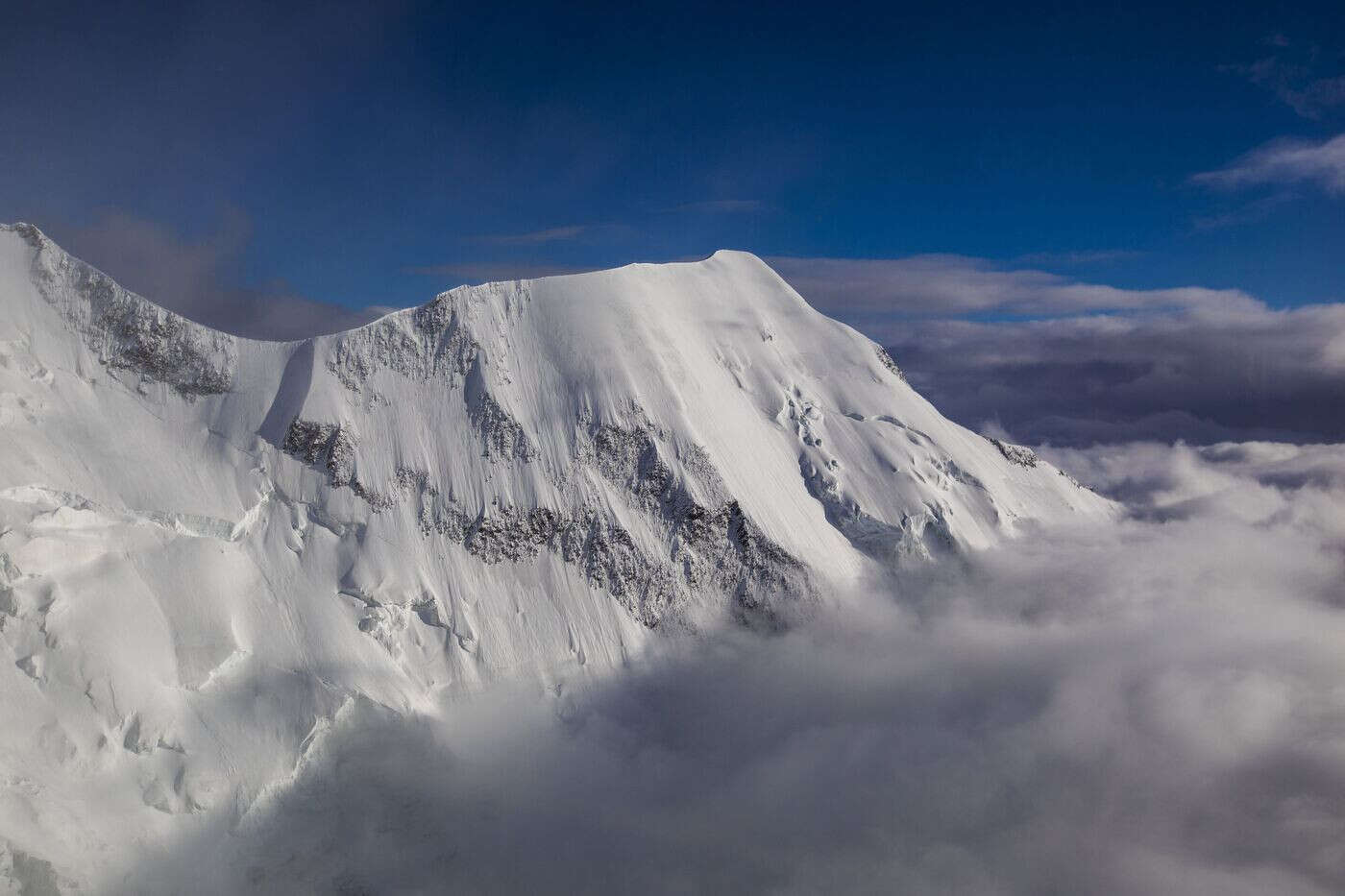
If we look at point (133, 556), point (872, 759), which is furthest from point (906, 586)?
point (133, 556)

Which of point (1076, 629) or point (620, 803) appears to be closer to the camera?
point (620, 803)

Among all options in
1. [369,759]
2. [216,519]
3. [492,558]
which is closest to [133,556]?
[216,519]

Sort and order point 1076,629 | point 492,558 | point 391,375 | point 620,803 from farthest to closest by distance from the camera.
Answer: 1. point 1076,629
2. point 391,375
3. point 492,558
4. point 620,803

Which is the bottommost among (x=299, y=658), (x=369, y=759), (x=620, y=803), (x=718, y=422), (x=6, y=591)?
(x=620, y=803)

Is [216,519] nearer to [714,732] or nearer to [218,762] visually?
[218,762]

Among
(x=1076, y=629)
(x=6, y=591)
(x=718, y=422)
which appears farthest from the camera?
(x=1076, y=629)

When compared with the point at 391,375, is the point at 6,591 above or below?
below
